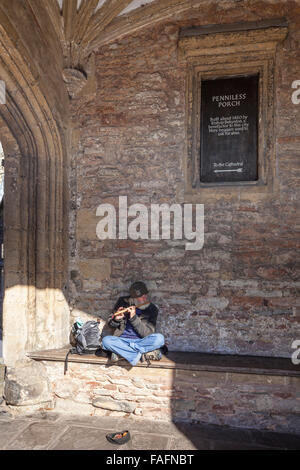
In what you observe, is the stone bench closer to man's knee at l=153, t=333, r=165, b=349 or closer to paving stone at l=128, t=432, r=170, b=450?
man's knee at l=153, t=333, r=165, b=349

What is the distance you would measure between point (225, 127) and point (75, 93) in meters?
2.00

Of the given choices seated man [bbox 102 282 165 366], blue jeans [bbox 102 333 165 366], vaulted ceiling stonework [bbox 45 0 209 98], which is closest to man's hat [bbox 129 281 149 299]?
seated man [bbox 102 282 165 366]

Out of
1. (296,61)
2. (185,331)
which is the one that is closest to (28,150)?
(185,331)

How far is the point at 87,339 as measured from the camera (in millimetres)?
3979

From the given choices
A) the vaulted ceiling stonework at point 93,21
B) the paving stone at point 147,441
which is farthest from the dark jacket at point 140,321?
the vaulted ceiling stonework at point 93,21

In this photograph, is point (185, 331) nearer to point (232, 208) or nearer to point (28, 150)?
point (232, 208)

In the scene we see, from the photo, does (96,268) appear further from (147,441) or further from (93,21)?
(93,21)

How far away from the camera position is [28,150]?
4.10 meters

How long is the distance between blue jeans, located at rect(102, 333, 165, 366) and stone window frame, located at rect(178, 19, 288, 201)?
1.73 meters

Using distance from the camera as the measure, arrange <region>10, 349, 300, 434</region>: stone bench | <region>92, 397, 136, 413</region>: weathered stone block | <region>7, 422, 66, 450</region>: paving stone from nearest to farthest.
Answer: <region>7, 422, 66, 450</region>: paving stone, <region>10, 349, 300, 434</region>: stone bench, <region>92, 397, 136, 413</region>: weathered stone block

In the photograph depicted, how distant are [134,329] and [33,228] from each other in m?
1.71

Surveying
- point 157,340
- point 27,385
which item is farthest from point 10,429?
point 157,340

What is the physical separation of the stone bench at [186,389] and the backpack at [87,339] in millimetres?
112

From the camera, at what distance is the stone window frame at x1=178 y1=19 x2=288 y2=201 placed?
13.1 ft
